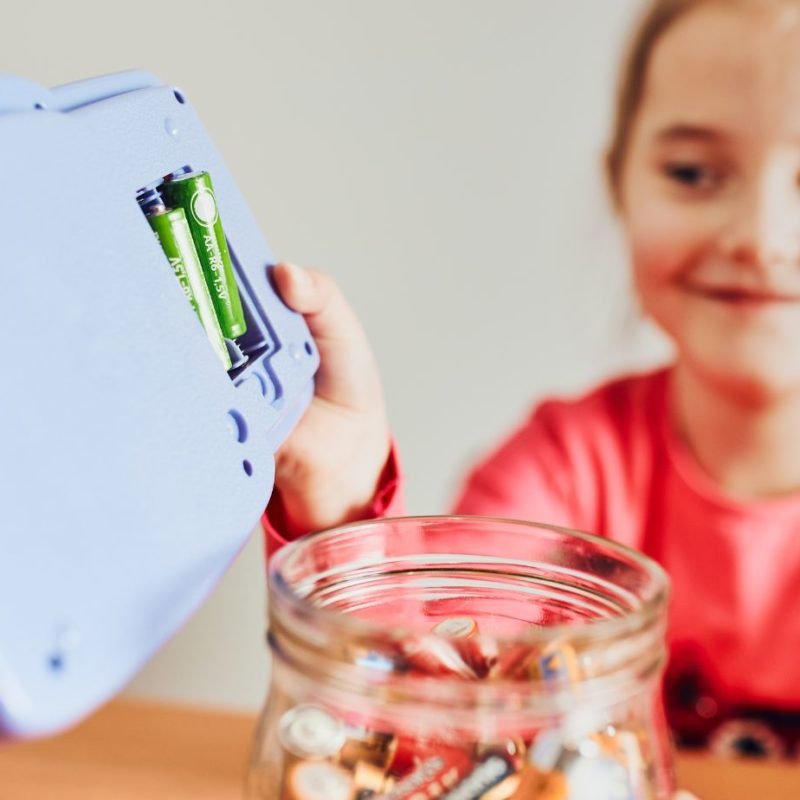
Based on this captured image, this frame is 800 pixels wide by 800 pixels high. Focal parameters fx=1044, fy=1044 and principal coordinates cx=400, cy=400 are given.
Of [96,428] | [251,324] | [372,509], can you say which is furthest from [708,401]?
[96,428]

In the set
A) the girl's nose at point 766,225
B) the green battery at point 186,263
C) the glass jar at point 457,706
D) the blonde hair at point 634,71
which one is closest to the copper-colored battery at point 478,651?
the glass jar at point 457,706

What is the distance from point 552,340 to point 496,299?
0.22 ft

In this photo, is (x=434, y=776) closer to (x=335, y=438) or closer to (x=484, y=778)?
(x=484, y=778)

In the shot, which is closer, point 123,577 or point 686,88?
point 123,577

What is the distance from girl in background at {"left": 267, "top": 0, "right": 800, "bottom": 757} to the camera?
2.27ft

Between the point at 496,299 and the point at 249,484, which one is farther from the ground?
the point at 249,484

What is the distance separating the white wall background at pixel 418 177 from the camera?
847mm

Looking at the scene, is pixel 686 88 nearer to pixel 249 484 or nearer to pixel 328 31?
pixel 328 31

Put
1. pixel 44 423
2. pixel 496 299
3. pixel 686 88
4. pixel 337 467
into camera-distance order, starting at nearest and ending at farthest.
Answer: pixel 44 423 → pixel 337 467 → pixel 686 88 → pixel 496 299

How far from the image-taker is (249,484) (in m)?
0.30

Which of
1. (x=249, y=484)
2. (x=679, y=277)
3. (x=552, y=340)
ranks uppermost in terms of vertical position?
(x=249, y=484)

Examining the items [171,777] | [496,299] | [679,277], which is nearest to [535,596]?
[171,777]

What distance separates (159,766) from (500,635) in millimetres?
307

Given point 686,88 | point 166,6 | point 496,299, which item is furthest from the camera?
point 496,299
